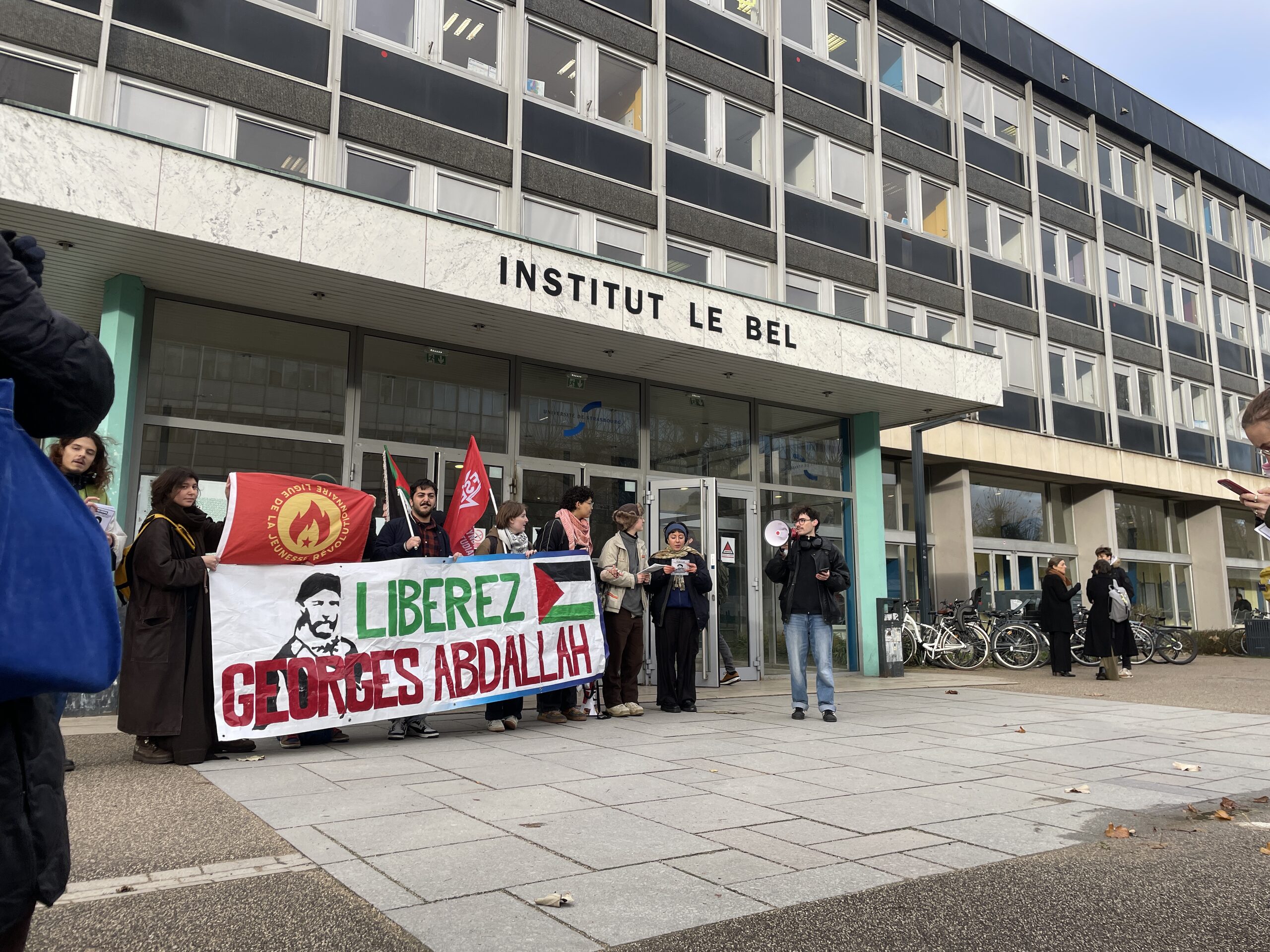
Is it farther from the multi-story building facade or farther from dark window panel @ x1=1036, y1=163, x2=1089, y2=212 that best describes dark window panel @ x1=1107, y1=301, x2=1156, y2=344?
dark window panel @ x1=1036, y1=163, x2=1089, y2=212

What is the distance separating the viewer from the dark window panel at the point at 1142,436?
25.7 m

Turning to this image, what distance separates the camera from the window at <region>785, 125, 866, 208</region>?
19.5 metres

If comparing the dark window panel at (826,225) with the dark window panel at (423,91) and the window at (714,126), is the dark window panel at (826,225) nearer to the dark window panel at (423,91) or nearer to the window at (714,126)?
the window at (714,126)

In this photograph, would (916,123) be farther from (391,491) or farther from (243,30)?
(391,491)

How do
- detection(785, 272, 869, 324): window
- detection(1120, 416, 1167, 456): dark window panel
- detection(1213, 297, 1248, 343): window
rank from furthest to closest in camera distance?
detection(1213, 297, 1248, 343): window < detection(1120, 416, 1167, 456): dark window panel < detection(785, 272, 869, 324): window

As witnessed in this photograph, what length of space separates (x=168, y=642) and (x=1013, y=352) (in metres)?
21.2

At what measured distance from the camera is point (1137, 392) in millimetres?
26406

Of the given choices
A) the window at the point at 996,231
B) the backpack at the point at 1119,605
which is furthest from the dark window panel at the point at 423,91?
the window at the point at 996,231

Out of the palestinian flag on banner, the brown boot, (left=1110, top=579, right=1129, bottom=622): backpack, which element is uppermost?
the palestinian flag on banner

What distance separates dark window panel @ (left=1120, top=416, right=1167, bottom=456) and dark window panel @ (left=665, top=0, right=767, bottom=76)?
14.0 metres

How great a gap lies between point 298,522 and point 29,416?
19.1 ft

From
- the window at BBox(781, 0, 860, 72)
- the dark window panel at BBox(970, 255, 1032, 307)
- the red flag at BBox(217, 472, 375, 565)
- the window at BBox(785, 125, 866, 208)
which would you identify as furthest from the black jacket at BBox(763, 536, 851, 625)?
the dark window panel at BBox(970, 255, 1032, 307)

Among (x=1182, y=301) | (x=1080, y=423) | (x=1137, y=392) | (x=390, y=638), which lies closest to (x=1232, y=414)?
(x=1182, y=301)

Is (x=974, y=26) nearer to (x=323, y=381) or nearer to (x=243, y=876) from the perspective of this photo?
(x=323, y=381)
